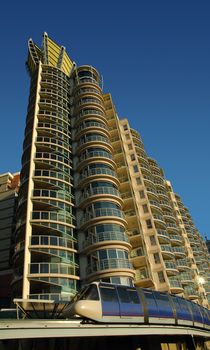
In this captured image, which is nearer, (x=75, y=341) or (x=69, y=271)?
(x=75, y=341)

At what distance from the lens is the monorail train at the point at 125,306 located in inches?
701

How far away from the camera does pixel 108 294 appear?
63.8 ft

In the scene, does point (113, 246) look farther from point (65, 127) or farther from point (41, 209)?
point (65, 127)

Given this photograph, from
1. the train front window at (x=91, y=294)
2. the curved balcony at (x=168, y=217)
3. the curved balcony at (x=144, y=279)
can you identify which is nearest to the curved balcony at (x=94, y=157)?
the curved balcony at (x=144, y=279)

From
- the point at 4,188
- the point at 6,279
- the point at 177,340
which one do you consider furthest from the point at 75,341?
the point at 4,188

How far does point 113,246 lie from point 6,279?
67.8 feet

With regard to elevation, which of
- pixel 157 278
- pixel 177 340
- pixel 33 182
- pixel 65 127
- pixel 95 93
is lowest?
pixel 177 340

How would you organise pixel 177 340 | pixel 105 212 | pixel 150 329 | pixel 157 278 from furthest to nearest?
1. pixel 157 278
2. pixel 105 212
3. pixel 177 340
4. pixel 150 329

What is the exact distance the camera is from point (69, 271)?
35625mm

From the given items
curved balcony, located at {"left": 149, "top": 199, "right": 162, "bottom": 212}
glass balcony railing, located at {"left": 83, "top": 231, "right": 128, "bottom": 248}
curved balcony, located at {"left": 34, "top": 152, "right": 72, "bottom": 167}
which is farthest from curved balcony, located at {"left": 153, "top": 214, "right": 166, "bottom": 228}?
curved balcony, located at {"left": 34, "top": 152, "right": 72, "bottom": 167}

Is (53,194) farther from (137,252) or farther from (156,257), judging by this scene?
(156,257)

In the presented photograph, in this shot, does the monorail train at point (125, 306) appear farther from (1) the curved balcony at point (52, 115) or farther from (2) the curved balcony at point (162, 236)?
(1) the curved balcony at point (52, 115)

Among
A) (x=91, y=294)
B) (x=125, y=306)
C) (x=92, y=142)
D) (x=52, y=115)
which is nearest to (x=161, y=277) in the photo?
(x=92, y=142)

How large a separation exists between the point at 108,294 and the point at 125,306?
1.41 metres
